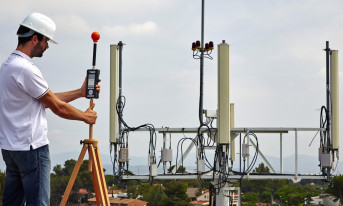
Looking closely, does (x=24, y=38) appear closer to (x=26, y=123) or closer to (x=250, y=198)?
(x=26, y=123)

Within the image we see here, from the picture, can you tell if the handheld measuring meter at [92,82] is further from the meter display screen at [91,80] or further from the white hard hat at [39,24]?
the white hard hat at [39,24]

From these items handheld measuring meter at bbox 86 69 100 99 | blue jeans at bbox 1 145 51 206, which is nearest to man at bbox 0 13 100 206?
blue jeans at bbox 1 145 51 206

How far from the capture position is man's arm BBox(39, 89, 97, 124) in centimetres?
325

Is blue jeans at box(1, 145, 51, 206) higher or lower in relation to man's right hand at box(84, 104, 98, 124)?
lower

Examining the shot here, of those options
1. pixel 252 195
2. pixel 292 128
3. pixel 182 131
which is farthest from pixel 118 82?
pixel 252 195

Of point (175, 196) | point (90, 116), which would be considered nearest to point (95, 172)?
point (90, 116)

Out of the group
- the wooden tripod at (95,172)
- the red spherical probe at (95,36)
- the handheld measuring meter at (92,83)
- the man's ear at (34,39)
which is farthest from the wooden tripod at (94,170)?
the man's ear at (34,39)

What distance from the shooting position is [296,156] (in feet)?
35.6

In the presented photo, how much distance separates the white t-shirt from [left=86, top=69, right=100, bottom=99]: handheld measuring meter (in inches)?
38.8

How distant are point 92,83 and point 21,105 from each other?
1148mm

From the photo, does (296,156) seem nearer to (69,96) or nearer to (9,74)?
(69,96)

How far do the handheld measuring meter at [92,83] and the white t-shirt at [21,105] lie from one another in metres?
0.99

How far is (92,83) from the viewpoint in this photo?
170 inches

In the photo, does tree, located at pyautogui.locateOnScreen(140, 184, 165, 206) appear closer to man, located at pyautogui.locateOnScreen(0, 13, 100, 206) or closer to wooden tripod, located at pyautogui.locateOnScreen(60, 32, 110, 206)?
wooden tripod, located at pyautogui.locateOnScreen(60, 32, 110, 206)
